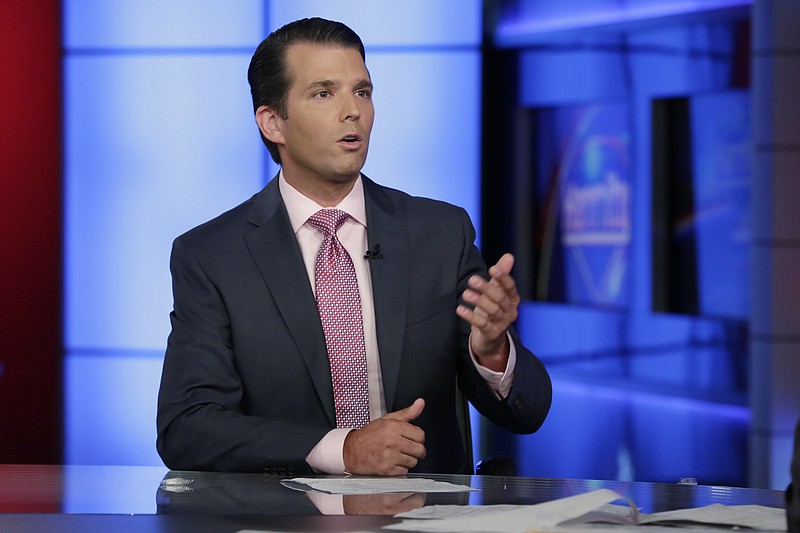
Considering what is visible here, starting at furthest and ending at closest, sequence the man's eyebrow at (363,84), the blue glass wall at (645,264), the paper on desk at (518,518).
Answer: the blue glass wall at (645,264) < the man's eyebrow at (363,84) < the paper on desk at (518,518)

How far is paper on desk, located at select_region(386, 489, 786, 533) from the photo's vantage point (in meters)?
1.19

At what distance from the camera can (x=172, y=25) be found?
4.85m

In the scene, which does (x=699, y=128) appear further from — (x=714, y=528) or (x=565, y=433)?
(x=714, y=528)

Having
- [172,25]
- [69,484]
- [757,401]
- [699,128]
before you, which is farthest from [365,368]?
[699,128]

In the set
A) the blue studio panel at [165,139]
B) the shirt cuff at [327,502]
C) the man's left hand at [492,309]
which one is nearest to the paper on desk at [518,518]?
the shirt cuff at [327,502]

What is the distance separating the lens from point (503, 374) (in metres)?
1.96

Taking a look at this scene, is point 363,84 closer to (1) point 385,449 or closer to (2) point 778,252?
(1) point 385,449

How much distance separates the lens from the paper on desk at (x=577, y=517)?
3.89 feet

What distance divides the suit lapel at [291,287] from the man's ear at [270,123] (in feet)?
0.57

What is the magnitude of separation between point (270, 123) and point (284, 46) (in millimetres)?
170

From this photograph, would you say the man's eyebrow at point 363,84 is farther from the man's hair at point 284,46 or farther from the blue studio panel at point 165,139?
the blue studio panel at point 165,139

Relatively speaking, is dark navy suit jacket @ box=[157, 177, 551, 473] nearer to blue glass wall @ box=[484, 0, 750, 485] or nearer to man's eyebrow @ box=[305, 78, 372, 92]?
man's eyebrow @ box=[305, 78, 372, 92]

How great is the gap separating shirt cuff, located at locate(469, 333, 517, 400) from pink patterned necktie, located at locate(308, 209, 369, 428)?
247 mm

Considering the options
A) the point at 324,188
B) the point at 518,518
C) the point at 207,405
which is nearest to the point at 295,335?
the point at 207,405
